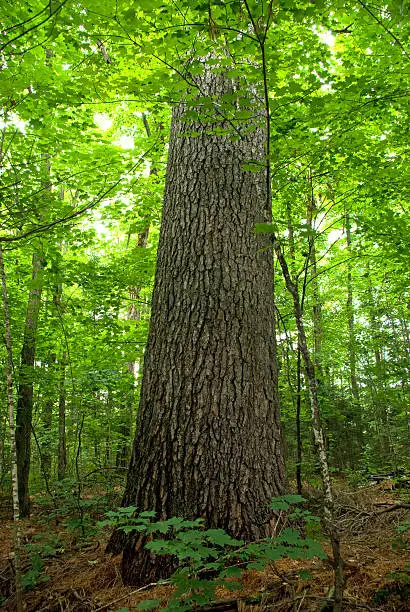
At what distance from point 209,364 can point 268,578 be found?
1330 millimetres

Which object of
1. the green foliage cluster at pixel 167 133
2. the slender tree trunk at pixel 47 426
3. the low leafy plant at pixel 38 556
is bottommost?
the low leafy plant at pixel 38 556

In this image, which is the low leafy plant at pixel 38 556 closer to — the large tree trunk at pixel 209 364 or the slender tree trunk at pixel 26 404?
the large tree trunk at pixel 209 364

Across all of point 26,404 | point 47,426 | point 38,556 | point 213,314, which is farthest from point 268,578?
point 47,426

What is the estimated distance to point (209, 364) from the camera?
2855 millimetres

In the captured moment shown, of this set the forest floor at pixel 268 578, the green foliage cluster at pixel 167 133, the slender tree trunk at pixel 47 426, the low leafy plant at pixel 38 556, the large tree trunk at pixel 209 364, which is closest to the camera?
the forest floor at pixel 268 578

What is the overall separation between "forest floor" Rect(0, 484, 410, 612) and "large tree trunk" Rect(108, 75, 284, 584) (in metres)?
0.20

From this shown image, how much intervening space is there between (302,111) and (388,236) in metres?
1.98

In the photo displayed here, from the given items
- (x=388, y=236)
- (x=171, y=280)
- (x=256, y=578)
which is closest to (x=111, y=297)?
(x=171, y=280)

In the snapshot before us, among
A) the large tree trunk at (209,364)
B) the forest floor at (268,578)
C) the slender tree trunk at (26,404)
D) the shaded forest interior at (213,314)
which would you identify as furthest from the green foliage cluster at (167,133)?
the forest floor at (268,578)

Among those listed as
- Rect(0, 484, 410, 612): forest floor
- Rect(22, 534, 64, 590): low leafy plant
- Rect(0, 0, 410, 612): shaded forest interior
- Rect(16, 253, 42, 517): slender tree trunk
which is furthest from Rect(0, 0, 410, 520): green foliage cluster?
Rect(0, 484, 410, 612): forest floor

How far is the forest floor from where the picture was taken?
6.35 ft

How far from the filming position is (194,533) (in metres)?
1.87

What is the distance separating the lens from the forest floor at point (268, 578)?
1936mm

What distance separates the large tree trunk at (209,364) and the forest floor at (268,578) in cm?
20
